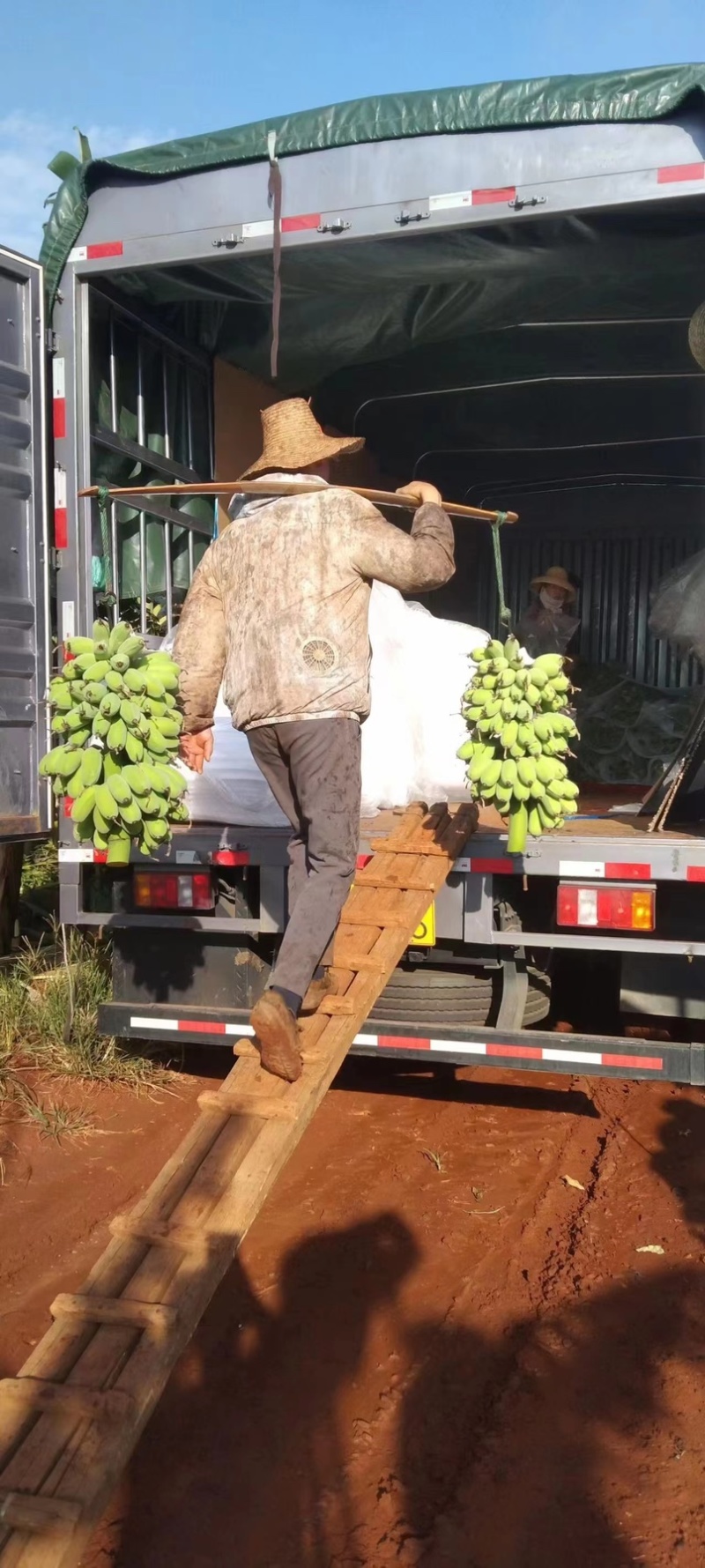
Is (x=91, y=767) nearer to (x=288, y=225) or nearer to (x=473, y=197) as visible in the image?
(x=288, y=225)

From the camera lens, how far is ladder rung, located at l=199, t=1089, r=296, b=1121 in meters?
2.92

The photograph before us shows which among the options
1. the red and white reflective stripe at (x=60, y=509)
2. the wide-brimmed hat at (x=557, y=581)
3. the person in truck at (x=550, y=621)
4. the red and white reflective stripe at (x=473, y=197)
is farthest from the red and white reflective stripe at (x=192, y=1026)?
the wide-brimmed hat at (x=557, y=581)

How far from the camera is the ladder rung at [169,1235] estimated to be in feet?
8.24

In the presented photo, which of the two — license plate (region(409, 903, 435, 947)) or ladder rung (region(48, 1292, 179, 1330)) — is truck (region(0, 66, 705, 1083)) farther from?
ladder rung (region(48, 1292, 179, 1330))

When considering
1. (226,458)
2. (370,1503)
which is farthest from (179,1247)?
(226,458)

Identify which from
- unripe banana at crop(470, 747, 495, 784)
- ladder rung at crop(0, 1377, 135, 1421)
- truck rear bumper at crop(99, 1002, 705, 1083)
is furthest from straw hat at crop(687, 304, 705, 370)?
ladder rung at crop(0, 1377, 135, 1421)

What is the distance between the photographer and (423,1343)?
3.11 m

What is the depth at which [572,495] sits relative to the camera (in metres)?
9.37

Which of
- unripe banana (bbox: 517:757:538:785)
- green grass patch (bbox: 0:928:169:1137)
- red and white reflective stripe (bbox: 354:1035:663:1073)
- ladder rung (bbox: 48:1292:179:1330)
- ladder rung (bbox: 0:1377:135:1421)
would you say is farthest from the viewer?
green grass patch (bbox: 0:928:169:1137)

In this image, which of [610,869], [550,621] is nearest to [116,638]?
[610,869]

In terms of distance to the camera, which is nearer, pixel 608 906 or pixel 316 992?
pixel 316 992

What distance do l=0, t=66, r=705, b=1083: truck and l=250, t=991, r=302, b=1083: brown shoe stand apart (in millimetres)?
1074

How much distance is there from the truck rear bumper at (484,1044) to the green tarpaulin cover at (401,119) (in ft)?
9.19

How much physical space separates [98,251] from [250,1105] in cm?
328
